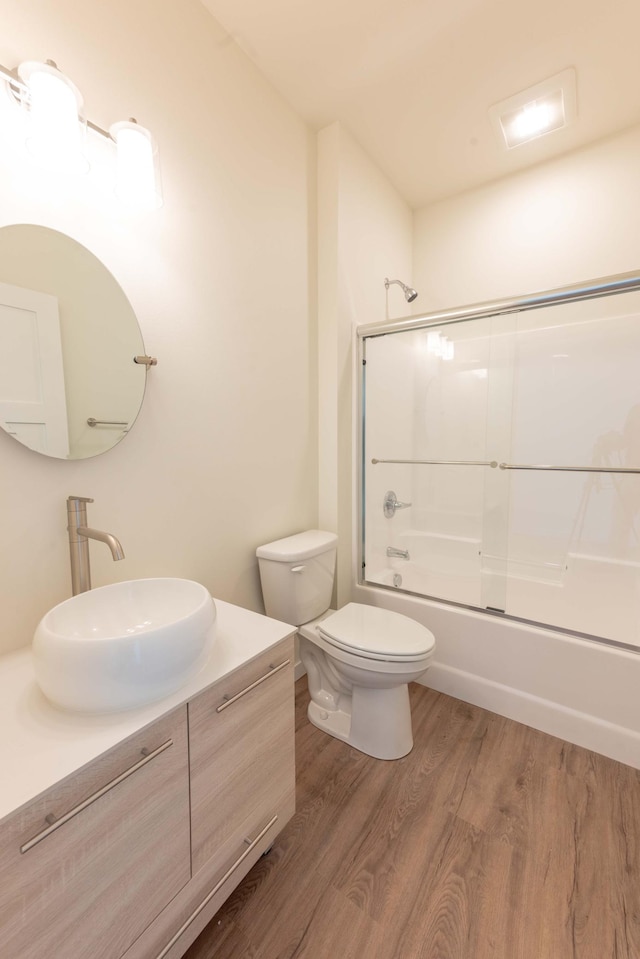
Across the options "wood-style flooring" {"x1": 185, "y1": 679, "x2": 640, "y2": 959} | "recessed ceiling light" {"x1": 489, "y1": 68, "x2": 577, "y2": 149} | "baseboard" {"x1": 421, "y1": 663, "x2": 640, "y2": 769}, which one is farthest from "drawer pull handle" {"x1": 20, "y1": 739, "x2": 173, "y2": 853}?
"recessed ceiling light" {"x1": 489, "y1": 68, "x2": 577, "y2": 149}

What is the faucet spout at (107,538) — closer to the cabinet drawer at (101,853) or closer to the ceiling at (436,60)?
the cabinet drawer at (101,853)

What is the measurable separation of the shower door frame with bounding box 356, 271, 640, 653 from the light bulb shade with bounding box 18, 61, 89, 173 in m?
1.37

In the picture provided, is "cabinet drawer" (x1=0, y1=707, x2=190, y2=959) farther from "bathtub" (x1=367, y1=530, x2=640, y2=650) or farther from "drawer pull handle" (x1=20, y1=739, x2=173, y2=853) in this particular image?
"bathtub" (x1=367, y1=530, x2=640, y2=650)

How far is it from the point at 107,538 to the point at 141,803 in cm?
54

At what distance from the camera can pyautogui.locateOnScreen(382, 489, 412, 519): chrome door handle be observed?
7.61 feet

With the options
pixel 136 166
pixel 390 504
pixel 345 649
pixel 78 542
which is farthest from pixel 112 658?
pixel 390 504

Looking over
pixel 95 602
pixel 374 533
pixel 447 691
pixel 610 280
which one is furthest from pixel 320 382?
pixel 447 691

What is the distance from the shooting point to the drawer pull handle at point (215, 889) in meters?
0.83

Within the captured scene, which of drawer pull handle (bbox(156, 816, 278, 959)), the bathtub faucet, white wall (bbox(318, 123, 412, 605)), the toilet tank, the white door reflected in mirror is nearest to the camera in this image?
drawer pull handle (bbox(156, 816, 278, 959))

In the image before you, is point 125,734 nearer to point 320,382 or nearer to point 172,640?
point 172,640

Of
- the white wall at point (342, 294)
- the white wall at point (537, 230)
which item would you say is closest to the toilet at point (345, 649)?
the white wall at point (342, 294)

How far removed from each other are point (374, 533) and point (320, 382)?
2.91 ft

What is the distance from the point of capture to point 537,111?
1.85 m

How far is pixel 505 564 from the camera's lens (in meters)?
2.01
